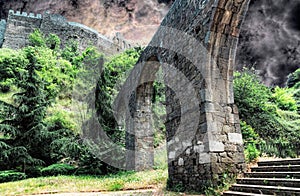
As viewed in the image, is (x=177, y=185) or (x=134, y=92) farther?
(x=134, y=92)

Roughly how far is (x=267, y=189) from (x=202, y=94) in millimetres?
2031

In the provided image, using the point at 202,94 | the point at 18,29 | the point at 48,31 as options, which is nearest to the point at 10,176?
the point at 202,94

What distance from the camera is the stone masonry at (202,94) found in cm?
463

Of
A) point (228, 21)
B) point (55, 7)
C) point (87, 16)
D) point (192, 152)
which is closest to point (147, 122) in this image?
point (192, 152)

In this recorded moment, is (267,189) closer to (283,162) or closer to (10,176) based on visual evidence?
(283,162)

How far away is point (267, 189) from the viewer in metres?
3.67

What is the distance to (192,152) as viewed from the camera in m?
5.00

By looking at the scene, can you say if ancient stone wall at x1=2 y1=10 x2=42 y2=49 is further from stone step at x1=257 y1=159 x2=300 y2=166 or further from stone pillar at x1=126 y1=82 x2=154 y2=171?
stone step at x1=257 y1=159 x2=300 y2=166

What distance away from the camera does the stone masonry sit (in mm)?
4629

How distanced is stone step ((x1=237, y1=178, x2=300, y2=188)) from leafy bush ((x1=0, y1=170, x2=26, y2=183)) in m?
7.57

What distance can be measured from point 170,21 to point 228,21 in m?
2.15

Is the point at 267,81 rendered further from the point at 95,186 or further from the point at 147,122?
the point at 95,186

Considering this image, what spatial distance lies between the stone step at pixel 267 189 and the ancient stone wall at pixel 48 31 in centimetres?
2316

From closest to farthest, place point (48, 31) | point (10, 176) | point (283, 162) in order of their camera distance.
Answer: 1. point (283, 162)
2. point (10, 176)
3. point (48, 31)
